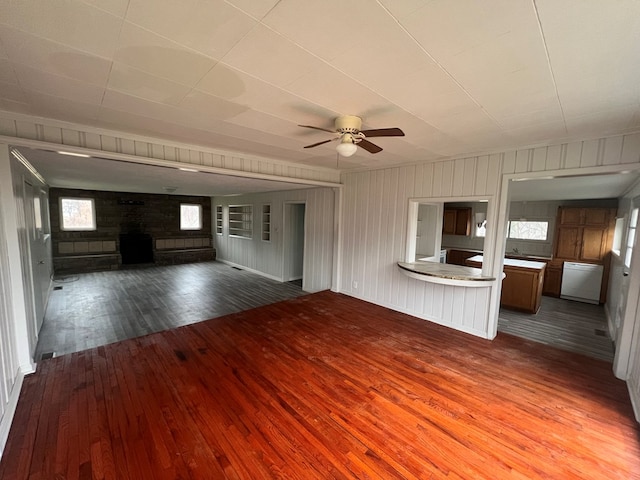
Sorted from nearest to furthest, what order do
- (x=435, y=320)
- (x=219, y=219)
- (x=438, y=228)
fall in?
1. (x=435, y=320)
2. (x=438, y=228)
3. (x=219, y=219)

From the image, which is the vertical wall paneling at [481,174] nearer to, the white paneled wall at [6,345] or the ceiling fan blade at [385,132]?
the ceiling fan blade at [385,132]

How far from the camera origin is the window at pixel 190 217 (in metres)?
9.76

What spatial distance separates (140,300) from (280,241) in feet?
10.9

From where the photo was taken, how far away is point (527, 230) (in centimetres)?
667

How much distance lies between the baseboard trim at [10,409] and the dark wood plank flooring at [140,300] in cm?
70

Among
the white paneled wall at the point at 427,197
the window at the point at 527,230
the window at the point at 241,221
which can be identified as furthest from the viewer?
the window at the point at 241,221

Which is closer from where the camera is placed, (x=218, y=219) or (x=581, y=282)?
(x=581, y=282)

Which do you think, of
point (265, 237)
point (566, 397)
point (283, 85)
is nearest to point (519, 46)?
point (283, 85)

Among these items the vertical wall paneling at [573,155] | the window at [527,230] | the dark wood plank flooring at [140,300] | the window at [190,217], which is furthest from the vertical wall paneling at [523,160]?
the window at [190,217]

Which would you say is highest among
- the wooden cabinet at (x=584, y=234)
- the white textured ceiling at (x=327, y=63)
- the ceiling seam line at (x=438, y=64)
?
the ceiling seam line at (x=438, y=64)

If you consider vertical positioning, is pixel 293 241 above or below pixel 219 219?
below

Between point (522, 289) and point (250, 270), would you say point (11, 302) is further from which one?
point (522, 289)

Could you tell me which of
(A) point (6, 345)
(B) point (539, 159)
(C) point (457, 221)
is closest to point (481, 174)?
(B) point (539, 159)

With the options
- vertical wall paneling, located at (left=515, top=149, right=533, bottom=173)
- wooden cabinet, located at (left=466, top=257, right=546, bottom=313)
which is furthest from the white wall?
wooden cabinet, located at (left=466, top=257, right=546, bottom=313)
